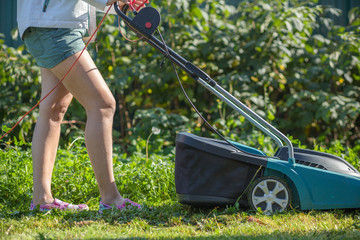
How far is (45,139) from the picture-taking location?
268cm

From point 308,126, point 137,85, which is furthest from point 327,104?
point 137,85

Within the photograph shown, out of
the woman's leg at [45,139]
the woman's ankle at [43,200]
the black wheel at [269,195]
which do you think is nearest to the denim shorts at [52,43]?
the woman's leg at [45,139]

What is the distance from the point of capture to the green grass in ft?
7.41

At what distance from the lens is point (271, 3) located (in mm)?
4789

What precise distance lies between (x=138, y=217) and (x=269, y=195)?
27.5 inches

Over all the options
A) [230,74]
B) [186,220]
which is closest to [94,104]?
[186,220]

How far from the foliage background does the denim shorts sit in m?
1.77

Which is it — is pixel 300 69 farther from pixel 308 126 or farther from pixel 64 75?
pixel 64 75

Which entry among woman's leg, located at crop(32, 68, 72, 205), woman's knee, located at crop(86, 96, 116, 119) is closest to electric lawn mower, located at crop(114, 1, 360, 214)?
woman's knee, located at crop(86, 96, 116, 119)

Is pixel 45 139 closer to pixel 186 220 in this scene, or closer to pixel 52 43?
pixel 52 43

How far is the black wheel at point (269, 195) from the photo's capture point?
2588 millimetres

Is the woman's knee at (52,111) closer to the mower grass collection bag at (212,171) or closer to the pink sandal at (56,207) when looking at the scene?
the pink sandal at (56,207)

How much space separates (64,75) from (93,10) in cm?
44

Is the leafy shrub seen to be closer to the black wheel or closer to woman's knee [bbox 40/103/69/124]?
woman's knee [bbox 40/103/69/124]
